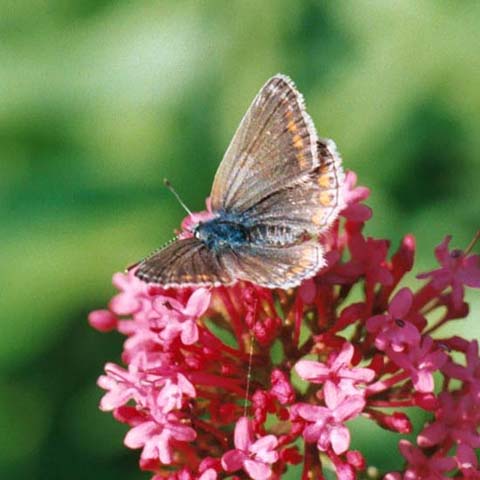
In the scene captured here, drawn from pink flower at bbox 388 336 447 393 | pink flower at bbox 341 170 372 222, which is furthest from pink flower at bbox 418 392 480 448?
pink flower at bbox 341 170 372 222

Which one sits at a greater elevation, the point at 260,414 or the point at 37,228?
the point at 37,228

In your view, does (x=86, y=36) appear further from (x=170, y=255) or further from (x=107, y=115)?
(x=170, y=255)

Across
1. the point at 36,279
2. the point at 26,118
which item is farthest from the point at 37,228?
the point at 26,118

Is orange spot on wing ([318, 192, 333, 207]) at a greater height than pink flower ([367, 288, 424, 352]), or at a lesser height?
greater

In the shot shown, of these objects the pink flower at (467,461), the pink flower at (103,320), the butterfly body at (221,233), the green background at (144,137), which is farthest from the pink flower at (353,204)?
the green background at (144,137)

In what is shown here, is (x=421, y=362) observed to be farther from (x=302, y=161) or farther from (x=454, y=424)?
(x=302, y=161)

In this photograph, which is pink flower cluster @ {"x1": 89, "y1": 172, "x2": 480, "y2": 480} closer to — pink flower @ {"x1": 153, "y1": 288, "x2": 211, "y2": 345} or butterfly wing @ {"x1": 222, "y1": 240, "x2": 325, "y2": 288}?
pink flower @ {"x1": 153, "y1": 288, "x2": 211, "y2": 345}

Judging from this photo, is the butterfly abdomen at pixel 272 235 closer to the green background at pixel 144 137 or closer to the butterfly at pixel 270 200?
the butterfly at pixel 270 200

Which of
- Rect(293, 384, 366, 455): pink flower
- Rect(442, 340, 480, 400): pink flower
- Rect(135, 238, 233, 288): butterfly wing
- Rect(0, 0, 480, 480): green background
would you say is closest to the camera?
Rect(135, 238, 233, 288): butterfly wing
